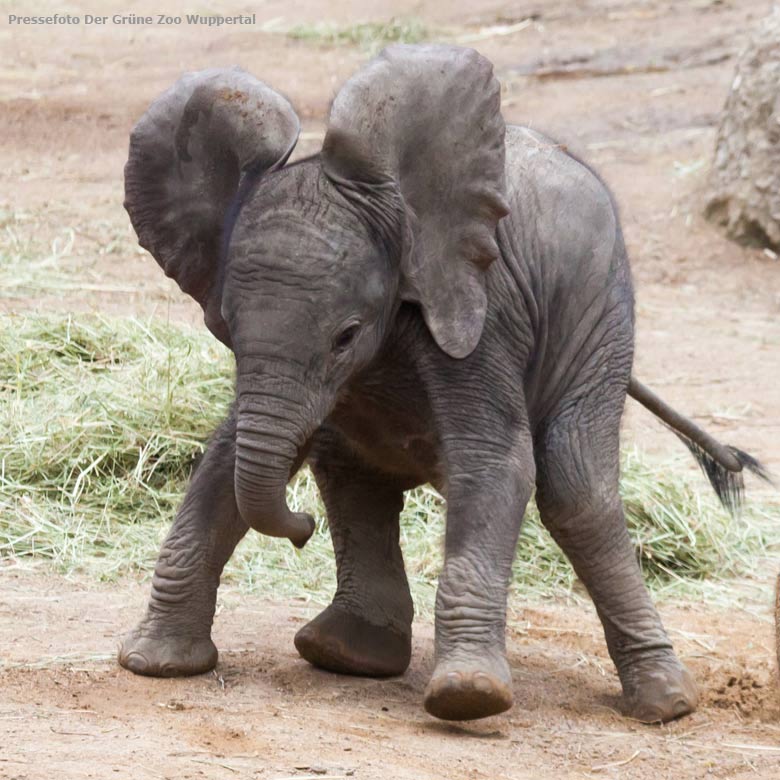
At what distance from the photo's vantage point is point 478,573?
440 centimetres

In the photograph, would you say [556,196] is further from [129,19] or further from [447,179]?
[129,19]

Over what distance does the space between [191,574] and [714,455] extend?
1.98 m

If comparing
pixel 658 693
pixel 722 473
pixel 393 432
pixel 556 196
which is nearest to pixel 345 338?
pixel 393 432

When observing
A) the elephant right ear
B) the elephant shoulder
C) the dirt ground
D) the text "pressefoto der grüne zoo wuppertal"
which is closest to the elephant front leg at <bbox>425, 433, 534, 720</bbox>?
the dirt ground

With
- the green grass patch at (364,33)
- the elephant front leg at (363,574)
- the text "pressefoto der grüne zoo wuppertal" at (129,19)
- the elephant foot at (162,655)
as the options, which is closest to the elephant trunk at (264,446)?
the elephant foot at (162,655)

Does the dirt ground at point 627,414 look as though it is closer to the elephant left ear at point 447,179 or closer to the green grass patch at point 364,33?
the green grass patch at point 364,33

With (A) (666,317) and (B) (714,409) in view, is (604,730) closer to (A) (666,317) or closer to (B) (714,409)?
(B) (714,409)

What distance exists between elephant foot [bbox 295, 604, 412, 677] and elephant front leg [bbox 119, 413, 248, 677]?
35 centimetres

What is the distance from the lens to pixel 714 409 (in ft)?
29.2

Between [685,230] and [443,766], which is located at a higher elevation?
[443,766]

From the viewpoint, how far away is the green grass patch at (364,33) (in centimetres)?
1797

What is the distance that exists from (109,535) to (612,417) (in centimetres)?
213

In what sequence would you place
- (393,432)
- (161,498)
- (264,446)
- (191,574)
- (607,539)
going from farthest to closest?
1. (161,498)
2. (607,539)
3. (191,574)
4. (393,432)
5. (264,446)

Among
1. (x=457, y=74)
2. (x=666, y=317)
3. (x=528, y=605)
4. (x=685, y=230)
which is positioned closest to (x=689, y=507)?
(x=528, y=605)
